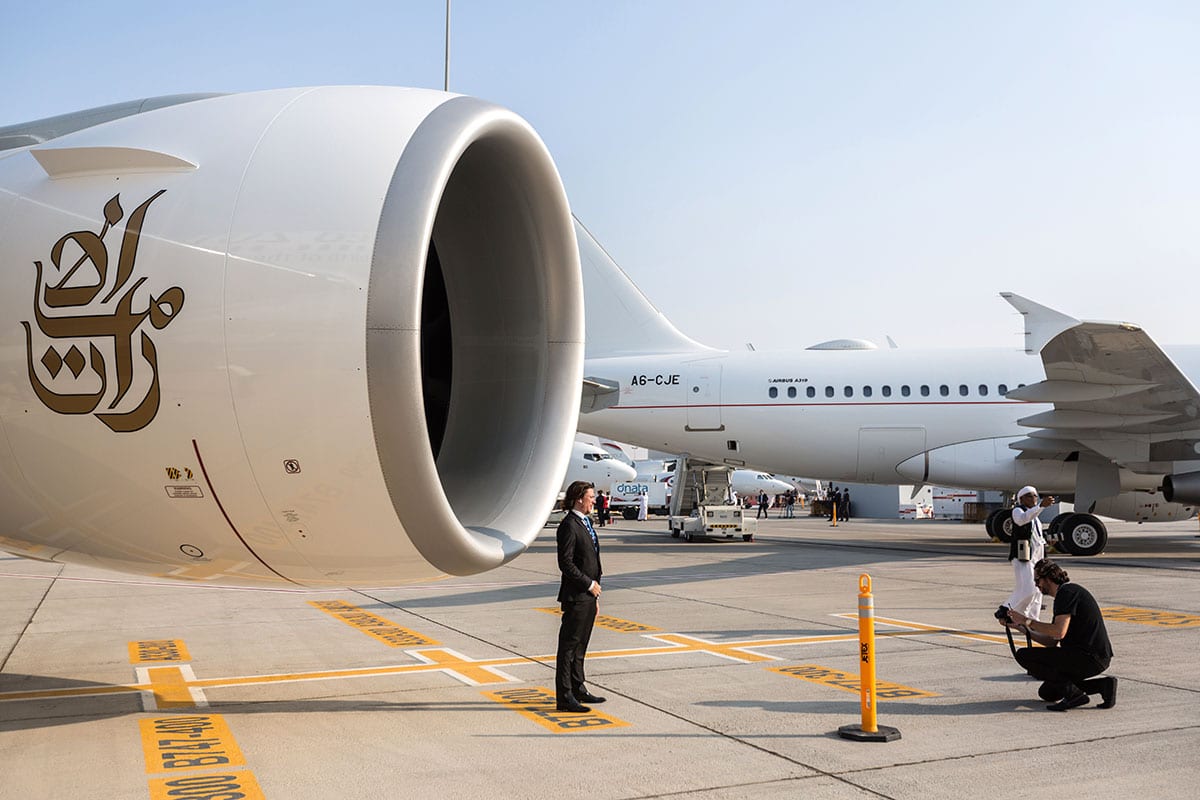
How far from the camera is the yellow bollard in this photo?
6.09 metres

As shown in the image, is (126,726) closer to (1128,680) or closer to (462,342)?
(462,342)

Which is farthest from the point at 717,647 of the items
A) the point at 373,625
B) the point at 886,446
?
the point at 886,446

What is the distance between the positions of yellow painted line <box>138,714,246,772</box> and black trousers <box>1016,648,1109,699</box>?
504 cm

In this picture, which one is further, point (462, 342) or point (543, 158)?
point (462, 342)

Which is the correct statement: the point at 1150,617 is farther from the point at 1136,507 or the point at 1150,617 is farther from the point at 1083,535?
the point at 1136,507

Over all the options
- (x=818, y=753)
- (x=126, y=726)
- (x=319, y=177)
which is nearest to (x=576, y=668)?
(x=818, y=753)

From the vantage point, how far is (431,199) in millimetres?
4527

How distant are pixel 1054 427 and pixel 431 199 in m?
17.0

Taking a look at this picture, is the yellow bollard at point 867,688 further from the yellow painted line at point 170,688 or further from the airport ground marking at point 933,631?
the yellow painted line at point 170,688

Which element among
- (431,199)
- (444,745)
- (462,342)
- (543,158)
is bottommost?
(444,745)

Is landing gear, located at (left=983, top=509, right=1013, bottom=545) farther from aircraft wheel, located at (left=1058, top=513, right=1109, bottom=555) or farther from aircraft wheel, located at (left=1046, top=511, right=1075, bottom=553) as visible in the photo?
aircraft wheel, located at (left=1058, top=513, right=1109, bottom=555)

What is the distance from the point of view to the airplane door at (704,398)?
74.2 feet

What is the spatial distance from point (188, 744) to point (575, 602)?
2.47m

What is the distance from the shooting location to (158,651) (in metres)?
9.40
